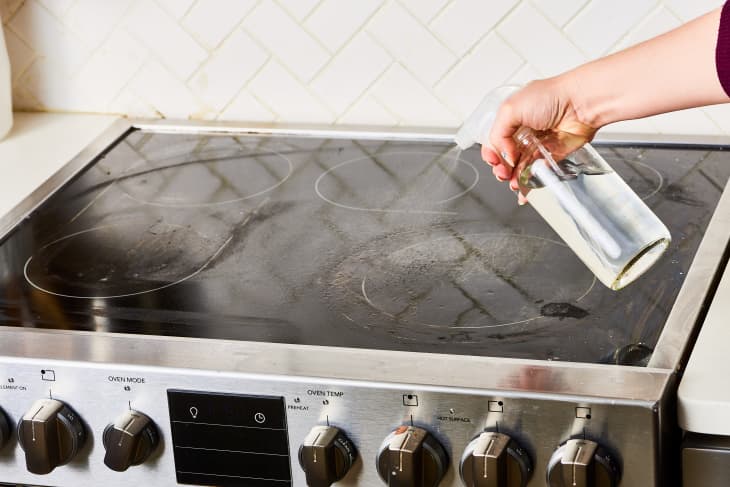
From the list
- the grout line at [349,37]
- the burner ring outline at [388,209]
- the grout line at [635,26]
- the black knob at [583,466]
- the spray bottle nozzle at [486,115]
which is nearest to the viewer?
the black knob at [583,466]

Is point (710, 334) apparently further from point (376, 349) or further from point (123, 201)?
point (123, 201)

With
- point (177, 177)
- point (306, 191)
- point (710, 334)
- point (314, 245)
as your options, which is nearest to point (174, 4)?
point (177, 177)

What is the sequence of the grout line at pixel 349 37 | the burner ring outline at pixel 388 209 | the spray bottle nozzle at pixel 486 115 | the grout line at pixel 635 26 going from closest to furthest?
the spray bottle nozzle at pixel 486 115
the burner ring outline at pixel 388 209
the grout line at pixel 635 26
the grout line at pixel 349 37

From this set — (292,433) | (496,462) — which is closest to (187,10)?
(292,433)

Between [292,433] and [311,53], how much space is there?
830 mm

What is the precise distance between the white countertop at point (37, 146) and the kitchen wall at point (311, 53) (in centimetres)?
4

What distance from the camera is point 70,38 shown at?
178 centimetres

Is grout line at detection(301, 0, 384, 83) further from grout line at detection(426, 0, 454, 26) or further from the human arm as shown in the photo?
the human arm

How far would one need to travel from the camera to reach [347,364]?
1025mm

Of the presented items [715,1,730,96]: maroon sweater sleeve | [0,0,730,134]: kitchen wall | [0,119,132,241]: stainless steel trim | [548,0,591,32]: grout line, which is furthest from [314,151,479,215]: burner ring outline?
[715,1,730,96]: maroon sweater sleeve

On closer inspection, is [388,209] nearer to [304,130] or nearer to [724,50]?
[304,130]

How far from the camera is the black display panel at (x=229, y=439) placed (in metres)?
1.02

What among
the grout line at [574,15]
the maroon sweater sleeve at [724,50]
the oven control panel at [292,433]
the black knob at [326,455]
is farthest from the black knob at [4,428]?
the grout line at [574,15]

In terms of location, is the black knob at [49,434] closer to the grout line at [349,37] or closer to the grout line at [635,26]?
the grout line at [349,37]
